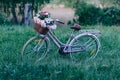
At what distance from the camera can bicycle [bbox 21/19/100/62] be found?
729 centimetres

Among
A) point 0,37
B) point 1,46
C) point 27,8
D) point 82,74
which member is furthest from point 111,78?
point 27,8

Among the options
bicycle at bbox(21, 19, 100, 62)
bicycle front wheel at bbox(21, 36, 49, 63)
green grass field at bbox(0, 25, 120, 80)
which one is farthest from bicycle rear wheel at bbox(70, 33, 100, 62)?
bicycle front wheel at bbox(21, 36, 49, 63)

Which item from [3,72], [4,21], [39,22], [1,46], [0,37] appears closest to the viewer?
[3,72]

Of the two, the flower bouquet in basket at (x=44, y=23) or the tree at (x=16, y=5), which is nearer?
the flower bouquet in basket at (x=44, y=23)

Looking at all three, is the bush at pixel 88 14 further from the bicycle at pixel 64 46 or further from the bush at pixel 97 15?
the bicycle at pixel 64 46

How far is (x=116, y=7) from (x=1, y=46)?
1231cm

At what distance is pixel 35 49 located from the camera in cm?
738

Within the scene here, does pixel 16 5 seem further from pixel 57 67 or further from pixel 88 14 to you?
pixel 57 67

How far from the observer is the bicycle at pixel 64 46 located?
7285 millimetres

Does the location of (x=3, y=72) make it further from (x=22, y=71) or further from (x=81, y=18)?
(x=81, y=18)

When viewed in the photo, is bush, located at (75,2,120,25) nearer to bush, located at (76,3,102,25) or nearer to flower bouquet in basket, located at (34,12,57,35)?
bush, located at (76,3,102,25)

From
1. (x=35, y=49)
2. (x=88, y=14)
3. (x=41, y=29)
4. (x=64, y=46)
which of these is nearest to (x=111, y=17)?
(x=88, y=14)

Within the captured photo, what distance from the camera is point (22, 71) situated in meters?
6.30

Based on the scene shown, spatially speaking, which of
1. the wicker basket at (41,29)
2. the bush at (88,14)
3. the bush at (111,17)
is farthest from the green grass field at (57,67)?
the bush at (88,14)
